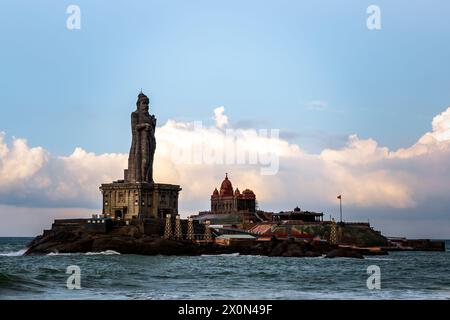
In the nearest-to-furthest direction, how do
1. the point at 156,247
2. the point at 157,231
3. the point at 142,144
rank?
the point at 156,247 < the point at 157,231 < the point at 142,144

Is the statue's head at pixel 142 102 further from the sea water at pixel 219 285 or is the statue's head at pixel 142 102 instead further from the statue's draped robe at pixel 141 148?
the sea water at pixel 219 285

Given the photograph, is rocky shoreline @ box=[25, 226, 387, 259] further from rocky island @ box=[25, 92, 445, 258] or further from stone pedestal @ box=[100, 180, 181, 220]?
stone pedestal @ box=[100, 180, 181, 220]

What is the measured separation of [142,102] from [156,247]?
4745 centimetres

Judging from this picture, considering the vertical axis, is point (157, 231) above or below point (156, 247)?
above

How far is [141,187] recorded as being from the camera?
572 ft

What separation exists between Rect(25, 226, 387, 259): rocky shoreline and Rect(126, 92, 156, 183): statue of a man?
937 inches

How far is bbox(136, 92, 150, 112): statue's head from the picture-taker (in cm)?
18049

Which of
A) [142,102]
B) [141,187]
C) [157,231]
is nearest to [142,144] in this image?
[142,102]

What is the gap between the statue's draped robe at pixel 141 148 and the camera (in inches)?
7037

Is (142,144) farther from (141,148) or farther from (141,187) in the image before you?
(141,187)

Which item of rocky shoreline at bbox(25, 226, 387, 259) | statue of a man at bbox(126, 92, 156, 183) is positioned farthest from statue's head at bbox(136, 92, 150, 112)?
rocky shoreline at bbox(25, 226, 387, 259)

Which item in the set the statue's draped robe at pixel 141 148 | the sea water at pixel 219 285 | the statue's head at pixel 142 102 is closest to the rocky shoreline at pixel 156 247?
the statue's draped robe at pixel 141 148
